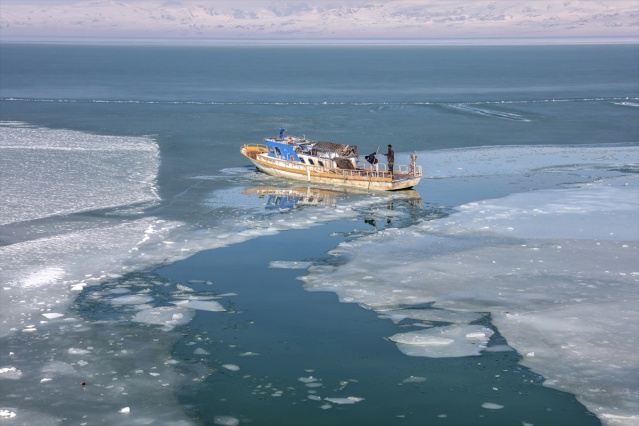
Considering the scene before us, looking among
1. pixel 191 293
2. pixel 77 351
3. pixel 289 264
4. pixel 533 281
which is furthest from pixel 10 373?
pixel 533 281

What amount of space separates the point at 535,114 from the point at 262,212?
38.7 m

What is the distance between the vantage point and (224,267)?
26.2 metres

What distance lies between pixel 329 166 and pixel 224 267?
14.5 meters

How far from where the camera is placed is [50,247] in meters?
27.4

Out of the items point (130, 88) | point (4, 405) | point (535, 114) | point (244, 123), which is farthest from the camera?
point (130, 88)

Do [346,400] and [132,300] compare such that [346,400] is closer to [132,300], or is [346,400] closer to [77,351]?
[77,351]

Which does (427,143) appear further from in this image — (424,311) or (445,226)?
(424,311)

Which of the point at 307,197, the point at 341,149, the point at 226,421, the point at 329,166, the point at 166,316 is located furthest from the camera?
the point at 341,149

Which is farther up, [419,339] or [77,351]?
[77,351]

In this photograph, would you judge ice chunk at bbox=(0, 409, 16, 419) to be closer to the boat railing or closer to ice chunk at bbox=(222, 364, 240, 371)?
ice chunk at bbox=(222, 364, 240, 371)

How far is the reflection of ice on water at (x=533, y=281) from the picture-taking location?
18938 millimetres

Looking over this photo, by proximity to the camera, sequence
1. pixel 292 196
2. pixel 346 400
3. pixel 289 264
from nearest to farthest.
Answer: pixel 346 400
pixel 289 264
pixel 292 196

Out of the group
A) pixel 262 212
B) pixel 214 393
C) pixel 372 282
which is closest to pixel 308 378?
pixel 214 393

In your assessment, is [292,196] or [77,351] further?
[292,196]
